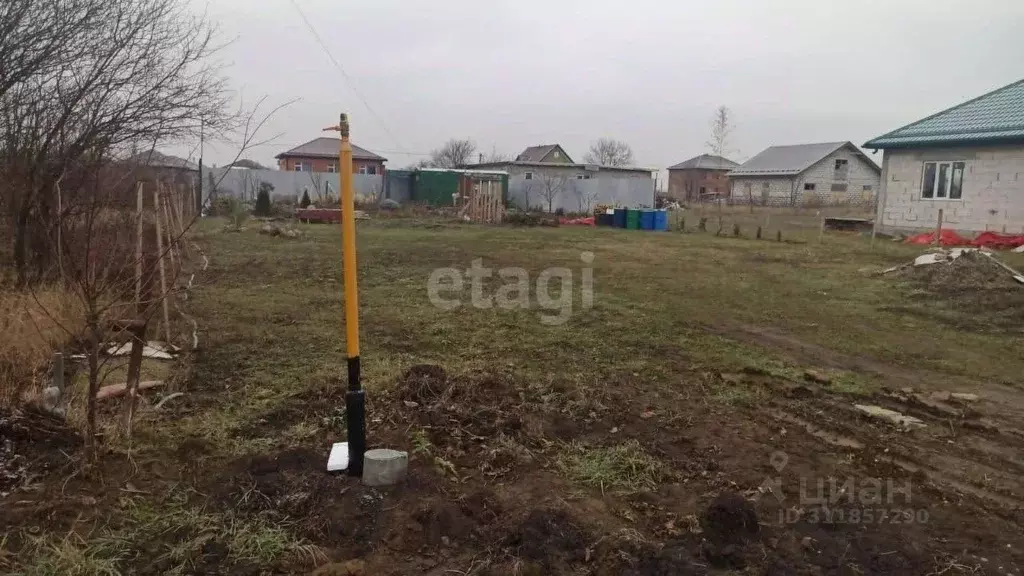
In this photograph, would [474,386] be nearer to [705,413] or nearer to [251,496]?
[705,413]

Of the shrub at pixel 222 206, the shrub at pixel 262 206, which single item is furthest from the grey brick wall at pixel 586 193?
the shrub at pixel 222 206

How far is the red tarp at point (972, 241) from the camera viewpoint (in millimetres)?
16281

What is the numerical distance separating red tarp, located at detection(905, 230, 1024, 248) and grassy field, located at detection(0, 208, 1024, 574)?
904cm

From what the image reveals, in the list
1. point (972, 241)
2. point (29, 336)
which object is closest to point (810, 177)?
point (972, 241)

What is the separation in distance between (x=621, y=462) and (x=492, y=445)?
745 mm

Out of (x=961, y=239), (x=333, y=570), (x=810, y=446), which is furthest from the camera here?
(x=961, y=239)

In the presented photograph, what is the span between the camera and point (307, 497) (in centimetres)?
313

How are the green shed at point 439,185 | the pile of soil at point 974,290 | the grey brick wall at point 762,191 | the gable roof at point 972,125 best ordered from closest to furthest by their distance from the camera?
the pile of soil at point 974,290
the gable roof at point 972,125
the green shed at point 439,185
the grey brick wall at point 762,191

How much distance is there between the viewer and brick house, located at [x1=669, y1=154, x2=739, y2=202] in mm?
63781

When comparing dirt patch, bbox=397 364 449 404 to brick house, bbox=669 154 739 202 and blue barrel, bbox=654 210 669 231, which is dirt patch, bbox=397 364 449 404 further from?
brick house, bbox=669 154 739 202

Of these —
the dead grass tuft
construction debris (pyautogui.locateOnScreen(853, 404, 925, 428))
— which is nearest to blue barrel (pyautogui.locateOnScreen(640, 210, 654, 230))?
construction debris (pyautogui.locateOnScreen(853, 404, 925, 428))

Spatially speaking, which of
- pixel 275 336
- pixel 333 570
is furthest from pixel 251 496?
pixel 275 336

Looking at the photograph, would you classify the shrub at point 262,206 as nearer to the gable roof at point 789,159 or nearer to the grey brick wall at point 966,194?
the grey brick wall at point 966,194

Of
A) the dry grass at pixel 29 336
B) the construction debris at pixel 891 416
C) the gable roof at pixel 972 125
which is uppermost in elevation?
the gable roof at pixel 972 125
